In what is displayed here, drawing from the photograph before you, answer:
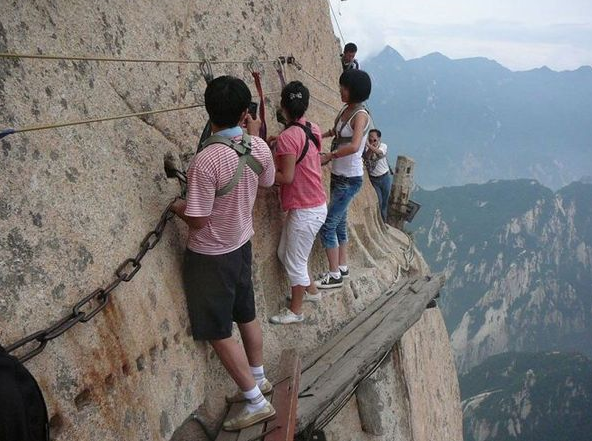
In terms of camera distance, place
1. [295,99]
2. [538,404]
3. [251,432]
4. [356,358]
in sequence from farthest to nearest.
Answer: [538,404] → [356,358] → [295,99] → [251,432]

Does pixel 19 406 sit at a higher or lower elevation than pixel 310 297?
higher

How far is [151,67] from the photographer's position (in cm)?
431

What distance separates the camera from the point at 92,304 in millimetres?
3168

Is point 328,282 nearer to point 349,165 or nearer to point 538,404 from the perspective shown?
point 349,165

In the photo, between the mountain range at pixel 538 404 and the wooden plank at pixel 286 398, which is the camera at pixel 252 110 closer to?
the wooden plank at pixel 286 398

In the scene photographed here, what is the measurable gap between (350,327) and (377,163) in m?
4.36

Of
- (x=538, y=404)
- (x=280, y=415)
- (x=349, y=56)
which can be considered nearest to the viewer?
(x=280, y=415)

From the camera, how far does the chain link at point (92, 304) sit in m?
2.62

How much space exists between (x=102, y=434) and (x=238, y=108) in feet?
7.48

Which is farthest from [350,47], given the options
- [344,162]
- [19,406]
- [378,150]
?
[19,406]

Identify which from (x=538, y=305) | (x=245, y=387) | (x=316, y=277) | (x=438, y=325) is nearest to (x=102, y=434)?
(x=245, y=387)

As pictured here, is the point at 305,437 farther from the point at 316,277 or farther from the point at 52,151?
the point at 52,151

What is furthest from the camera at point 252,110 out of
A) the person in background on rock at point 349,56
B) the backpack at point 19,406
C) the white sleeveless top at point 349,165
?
the person in background on rock at point 349,56

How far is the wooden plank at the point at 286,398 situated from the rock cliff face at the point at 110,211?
0.26 m
